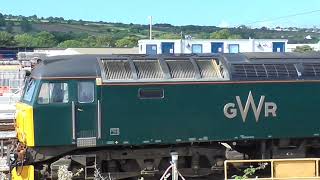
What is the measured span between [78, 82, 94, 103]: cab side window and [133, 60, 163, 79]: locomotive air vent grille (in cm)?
120

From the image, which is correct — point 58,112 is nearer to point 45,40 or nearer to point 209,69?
point 209,69

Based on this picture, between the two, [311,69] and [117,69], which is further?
[311,69]

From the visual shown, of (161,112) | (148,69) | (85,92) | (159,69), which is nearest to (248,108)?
(161,112)

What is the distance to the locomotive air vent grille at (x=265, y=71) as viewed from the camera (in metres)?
13.9

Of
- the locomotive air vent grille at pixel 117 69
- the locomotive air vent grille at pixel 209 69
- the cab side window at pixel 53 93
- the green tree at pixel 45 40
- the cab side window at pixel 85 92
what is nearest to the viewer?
the cab side window at pixel 53 93

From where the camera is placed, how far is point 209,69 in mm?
13961

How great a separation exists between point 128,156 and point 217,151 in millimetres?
2268

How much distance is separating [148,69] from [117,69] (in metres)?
0.76

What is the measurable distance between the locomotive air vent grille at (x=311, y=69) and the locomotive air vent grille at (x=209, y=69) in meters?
2.33

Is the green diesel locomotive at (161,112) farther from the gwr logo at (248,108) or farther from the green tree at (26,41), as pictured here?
the green tree at (26,41)

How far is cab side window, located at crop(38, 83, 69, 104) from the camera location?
12812 mm

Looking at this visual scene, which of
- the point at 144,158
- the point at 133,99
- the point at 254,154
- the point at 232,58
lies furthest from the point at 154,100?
the point at 254,154

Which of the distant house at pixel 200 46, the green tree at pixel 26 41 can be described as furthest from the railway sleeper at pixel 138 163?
the green tree at pixel 26 41

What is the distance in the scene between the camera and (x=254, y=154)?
14.8m
